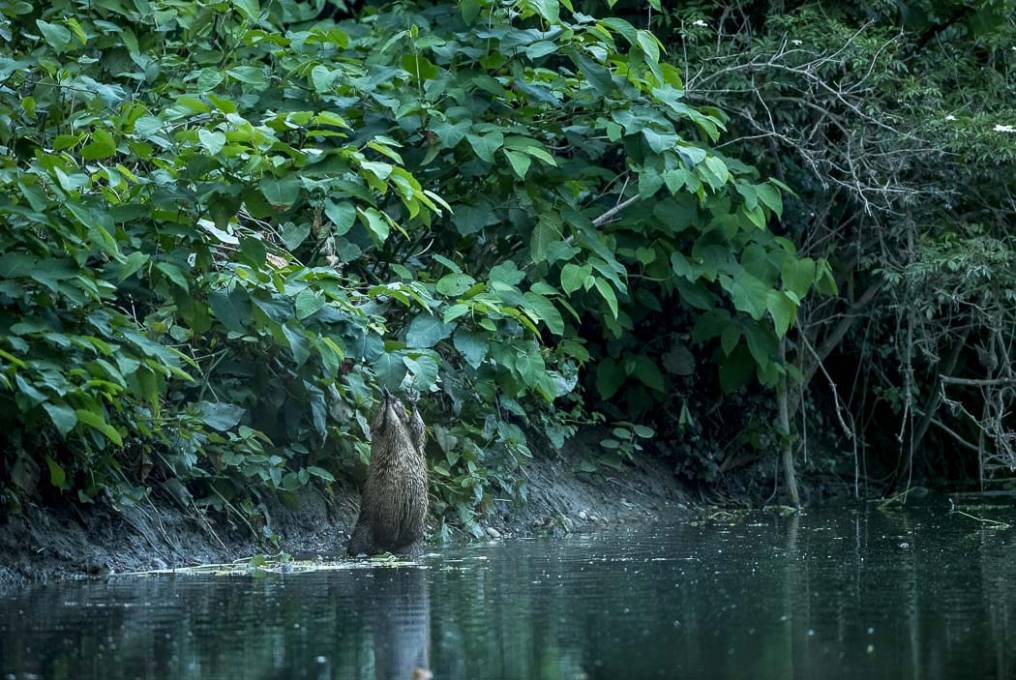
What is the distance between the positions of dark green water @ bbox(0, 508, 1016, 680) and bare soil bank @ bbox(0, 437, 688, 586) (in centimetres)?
52


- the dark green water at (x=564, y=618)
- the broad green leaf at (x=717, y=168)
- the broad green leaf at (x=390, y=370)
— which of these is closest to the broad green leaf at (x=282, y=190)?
the broad green leaf at (x=390, y=370)

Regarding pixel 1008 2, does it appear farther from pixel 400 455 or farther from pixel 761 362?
pixel 400 455

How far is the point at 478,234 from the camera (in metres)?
8.62

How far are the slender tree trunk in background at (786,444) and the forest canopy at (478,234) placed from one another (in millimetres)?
26

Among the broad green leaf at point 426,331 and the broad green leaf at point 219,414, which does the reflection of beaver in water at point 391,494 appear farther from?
the broad green leaf at point 219,414

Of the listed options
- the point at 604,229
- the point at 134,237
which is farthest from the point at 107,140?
the point at 604,229

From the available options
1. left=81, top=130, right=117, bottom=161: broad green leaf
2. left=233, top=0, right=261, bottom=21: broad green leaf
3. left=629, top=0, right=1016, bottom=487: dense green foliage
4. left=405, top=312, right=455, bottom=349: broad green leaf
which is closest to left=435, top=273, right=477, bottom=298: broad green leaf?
left=405, top=312, right=455, bottom=349: broad green leaf

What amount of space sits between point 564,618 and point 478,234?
4.19 m

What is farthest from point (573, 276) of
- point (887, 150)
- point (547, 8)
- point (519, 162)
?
point (887, 150)

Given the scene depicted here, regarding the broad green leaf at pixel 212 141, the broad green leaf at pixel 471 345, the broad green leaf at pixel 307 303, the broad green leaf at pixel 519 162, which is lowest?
the broad green leaf at pixel 471 345

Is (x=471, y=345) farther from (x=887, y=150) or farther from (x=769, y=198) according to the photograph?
(x=887, y=150)

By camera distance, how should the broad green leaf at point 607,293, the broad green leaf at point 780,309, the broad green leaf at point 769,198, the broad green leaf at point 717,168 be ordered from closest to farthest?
the broad green leaf at point 717,168
the broad green leaf at point 607,293
the broad green leaf at point 769,198
the broad green leaf at point 780,309

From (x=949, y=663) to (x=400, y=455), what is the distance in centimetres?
364

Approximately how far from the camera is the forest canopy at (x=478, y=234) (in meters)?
6.33
